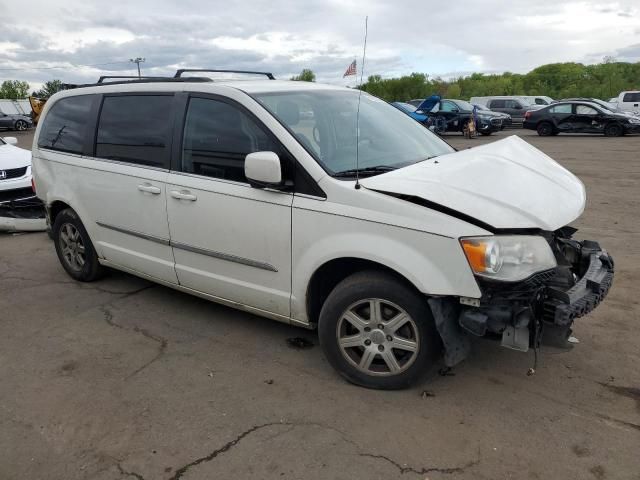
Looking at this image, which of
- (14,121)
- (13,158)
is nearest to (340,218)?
(13,158)

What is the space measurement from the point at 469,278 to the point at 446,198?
1.42ft

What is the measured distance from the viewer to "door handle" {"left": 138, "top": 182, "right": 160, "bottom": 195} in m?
4.00

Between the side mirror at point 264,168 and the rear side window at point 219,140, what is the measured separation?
0.21 metres

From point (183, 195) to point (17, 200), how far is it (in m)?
4.88

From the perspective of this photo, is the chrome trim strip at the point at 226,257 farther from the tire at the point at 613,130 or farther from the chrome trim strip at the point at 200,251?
the tire at the point at 613,130

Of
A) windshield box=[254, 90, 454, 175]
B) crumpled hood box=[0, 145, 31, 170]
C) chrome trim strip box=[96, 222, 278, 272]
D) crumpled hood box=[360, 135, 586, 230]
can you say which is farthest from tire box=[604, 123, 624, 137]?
chrome trim strip box=[96, 222, 278, 272]

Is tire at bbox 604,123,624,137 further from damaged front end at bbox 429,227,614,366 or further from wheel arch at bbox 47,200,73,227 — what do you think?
wheel arch at bbox 47,200,73,227

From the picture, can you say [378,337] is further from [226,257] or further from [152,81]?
[152,81]

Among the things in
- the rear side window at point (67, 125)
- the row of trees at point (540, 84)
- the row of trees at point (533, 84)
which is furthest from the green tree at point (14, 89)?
the rear side window at point (67, 125)

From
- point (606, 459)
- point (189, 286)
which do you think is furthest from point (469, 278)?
point (189, 286)

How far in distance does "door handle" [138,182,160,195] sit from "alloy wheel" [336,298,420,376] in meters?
1.73

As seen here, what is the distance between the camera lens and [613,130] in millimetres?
22062

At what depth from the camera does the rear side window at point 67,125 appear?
15.7 ft

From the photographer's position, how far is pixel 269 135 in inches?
135
